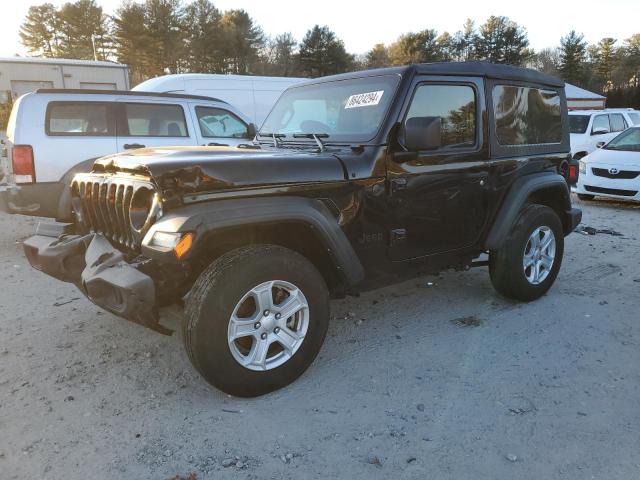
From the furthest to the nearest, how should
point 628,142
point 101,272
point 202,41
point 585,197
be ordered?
point 202,41, point 585,197, point 628,142, point 101,272

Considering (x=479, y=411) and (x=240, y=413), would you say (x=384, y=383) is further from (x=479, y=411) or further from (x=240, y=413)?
(x=240, y=413)

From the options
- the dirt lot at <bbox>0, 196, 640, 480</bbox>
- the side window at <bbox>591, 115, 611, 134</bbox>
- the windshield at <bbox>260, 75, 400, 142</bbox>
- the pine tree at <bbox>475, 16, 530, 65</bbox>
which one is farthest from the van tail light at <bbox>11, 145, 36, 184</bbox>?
the pine tree at <bbox>475, 16, 530, 65</bbox>

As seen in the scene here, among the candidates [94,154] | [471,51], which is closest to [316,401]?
[94,154]

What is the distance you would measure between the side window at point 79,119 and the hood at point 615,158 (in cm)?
870

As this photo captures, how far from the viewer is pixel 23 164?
20.2ft

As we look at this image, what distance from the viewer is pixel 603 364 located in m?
3.38

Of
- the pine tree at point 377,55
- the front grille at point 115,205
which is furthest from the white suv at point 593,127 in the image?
the pine tree at point 377,55

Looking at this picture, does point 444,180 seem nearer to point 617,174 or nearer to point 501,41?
point 617,174

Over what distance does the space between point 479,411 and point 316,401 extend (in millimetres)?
935

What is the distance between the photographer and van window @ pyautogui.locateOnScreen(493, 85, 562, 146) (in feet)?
13.4

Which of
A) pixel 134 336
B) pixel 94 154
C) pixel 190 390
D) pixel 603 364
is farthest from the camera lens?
pixel 94 154

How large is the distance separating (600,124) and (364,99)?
12.1 m

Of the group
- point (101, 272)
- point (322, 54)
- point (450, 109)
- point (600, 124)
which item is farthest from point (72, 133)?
point (322, 54)

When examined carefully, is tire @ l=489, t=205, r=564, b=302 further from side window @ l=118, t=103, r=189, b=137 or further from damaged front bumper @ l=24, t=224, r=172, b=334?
side window @ l=118, t=103, r=189, b=137
